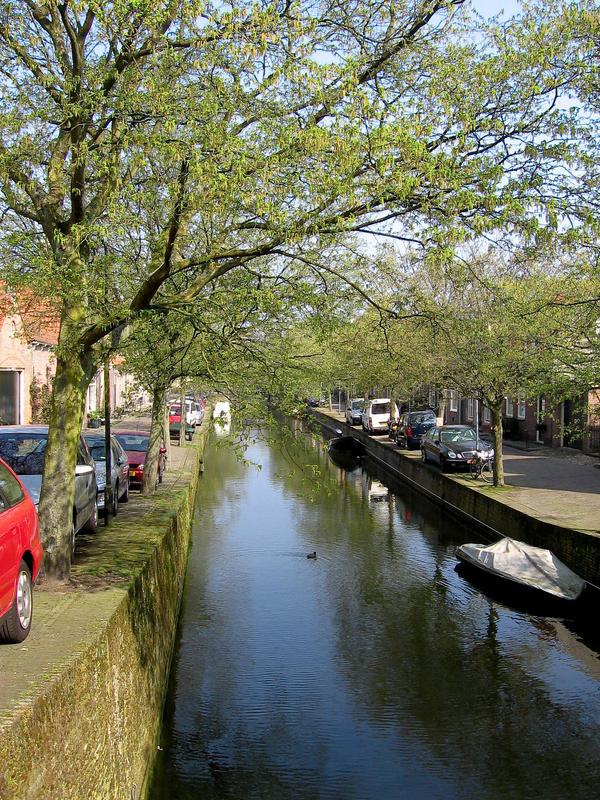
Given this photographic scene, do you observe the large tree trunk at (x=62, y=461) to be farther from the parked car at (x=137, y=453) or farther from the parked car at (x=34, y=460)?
the parked car at (x=137, y=453)

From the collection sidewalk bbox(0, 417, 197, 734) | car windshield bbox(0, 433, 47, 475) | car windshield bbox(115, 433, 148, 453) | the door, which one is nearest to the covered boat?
sidewalk bbox(0, 417, 197, 734)

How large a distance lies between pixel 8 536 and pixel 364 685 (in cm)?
750

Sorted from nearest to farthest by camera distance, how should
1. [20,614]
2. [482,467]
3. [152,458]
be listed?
1. [20,614]
2. [152,458]
3. [482,467]

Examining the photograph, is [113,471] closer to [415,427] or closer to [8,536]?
[8,536]

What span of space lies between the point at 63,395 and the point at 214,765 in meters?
4.83

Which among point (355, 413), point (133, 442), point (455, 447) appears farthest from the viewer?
point (355, 413)

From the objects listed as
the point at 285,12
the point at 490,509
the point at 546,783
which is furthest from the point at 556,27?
the point at 490,509

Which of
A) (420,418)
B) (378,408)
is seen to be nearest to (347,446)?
(378,408)

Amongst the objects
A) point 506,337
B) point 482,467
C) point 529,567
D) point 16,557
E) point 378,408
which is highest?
point 506,337

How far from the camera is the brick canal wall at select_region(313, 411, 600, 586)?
15.2 meters

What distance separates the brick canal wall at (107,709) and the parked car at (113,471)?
2331 millimetres

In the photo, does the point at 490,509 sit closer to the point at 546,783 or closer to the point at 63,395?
the point at 546,783

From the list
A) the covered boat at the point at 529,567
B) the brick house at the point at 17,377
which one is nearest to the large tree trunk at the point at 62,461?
the covered boat at the point at 529,567

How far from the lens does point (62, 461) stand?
911 centimetres
